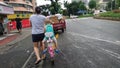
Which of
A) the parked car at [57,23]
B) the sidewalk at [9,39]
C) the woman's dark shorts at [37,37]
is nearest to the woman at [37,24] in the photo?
the woman's dark shorts at [37,37]

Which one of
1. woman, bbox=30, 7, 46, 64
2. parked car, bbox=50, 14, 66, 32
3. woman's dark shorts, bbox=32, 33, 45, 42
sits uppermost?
woman, bbox=30, 7, 46, 64

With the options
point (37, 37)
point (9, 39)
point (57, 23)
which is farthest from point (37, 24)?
point (57, 23)

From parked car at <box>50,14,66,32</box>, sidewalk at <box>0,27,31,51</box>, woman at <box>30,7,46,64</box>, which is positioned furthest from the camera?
parked car at <box>50,14,66,32</box>

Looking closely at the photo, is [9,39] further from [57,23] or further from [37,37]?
[37,37]

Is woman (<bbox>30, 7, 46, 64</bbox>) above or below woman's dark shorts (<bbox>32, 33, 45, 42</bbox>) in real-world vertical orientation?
above

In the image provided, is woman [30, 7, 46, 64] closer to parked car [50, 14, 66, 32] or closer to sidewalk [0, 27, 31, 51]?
sidewalk [0, 27, 31, 51]

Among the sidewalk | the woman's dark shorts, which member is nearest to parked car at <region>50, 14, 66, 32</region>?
the sidewalk

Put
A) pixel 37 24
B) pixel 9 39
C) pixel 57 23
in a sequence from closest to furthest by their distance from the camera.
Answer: pixel 37 24 → pixel 9 39 → pixel 57 23

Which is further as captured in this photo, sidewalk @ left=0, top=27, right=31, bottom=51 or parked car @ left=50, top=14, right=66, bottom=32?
parked car @ left=50, top=14, right=66, bottom=32

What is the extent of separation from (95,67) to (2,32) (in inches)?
830

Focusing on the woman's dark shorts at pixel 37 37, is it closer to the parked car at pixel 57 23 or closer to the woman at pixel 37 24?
the woman at pixel 37 24

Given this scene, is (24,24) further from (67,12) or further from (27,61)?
(67,12)

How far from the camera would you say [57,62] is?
32.7 ft

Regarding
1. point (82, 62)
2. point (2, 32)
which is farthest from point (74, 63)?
point (2, 32)
